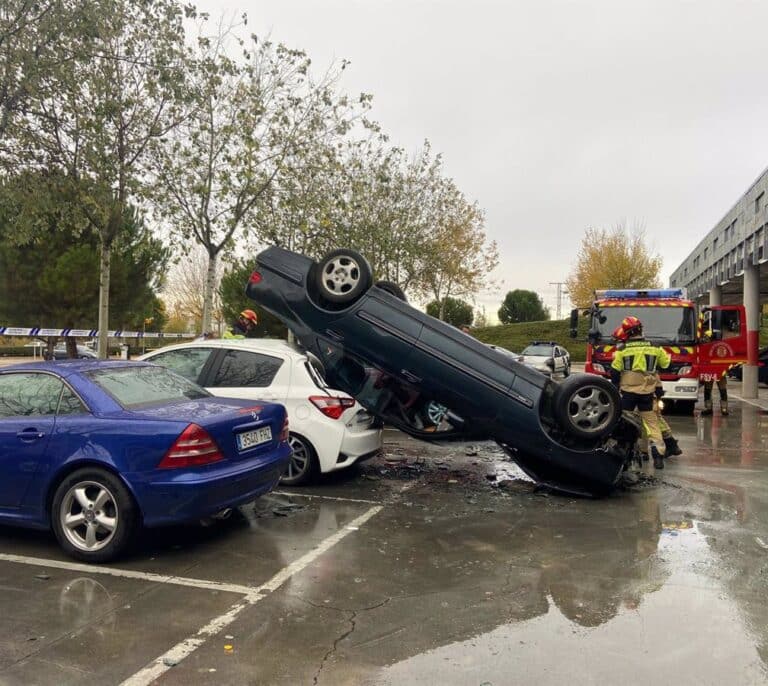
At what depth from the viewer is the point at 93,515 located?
15.2 feet

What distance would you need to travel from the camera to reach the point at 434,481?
24.6ft

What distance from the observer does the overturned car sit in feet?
20.9

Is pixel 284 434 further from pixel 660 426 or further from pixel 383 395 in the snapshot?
pixel 660 426

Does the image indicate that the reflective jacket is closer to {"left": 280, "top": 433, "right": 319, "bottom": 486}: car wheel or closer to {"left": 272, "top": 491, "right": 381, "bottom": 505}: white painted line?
{"left": 272, "top": 491, "right": 381, "bottom": 505}: white painted line

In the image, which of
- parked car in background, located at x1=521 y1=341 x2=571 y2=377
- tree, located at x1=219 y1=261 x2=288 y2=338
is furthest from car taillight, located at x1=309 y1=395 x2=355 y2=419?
tree, located at x1=219 y1=261 x2=288 y2=338

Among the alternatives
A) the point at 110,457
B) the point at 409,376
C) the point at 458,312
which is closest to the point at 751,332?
the point at 409,376

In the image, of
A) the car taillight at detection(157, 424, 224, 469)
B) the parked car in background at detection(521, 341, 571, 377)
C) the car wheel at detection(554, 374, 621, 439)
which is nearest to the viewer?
the car taillight at detection(157, 424, 224, 469)

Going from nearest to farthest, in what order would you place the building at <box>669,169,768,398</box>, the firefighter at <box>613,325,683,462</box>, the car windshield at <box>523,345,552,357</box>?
the firefighter at <box>613,325,683,462</box>
the building at <box>669,169,768,398</box>
the car windshield at <box>523,345,552,357</box>

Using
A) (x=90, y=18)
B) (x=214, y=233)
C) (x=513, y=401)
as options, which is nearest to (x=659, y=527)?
(x=513, y=401)

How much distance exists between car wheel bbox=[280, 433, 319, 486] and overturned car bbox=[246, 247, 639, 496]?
725mm

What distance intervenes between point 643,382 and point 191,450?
19.1ft

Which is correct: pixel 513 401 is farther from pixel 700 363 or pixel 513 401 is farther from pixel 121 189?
pixel 700 363

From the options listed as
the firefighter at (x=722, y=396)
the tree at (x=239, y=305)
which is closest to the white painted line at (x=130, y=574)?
the firefighter at (x=722, y=396)

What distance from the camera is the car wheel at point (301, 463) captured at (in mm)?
6785
